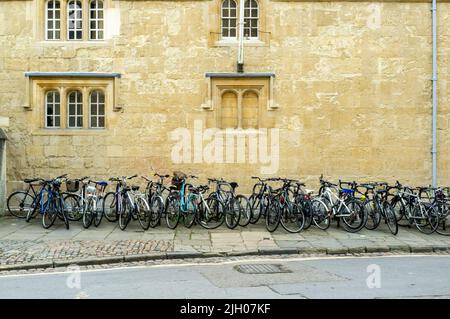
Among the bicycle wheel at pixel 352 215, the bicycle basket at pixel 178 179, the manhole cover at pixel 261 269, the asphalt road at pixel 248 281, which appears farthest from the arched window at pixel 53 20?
the manhole cover at pixel 261 269

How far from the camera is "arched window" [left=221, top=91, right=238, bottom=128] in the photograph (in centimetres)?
1502

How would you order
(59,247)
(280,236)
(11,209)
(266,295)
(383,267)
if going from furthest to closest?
(11,209), (280,236), (59,247), (383,267), (266,295)

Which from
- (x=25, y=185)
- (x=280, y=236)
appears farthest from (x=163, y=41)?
(x=280, y=236)

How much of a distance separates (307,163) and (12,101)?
7.88 metres

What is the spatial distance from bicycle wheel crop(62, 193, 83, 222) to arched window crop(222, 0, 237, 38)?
5805 millimetres

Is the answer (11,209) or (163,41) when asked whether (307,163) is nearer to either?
(163,41)

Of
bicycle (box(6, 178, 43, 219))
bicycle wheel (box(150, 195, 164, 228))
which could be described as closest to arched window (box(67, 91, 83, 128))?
bicycle (box(6, 178, 43, 219))

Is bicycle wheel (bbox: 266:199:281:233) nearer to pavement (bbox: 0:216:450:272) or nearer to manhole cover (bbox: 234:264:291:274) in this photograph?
pavement (bbox: 0:216:450:272)

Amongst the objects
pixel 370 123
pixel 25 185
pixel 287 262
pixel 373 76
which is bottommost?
pixel 287 262

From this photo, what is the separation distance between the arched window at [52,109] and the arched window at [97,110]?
86 cm

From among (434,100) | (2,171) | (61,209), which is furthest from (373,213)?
(2,171)

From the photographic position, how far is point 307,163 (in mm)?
14938

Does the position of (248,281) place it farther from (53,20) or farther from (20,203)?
(53,20)

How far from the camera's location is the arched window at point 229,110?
1502cm
